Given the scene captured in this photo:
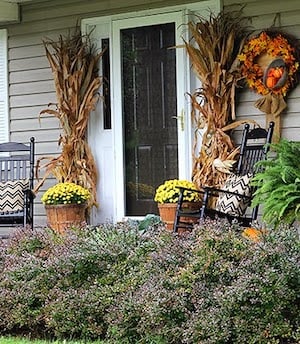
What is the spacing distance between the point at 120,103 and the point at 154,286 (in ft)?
11.1

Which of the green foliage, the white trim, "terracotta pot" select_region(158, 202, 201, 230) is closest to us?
the green foliage

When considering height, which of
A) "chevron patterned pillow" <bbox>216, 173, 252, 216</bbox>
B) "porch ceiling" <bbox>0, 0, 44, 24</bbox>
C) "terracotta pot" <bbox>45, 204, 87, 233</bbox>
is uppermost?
"porch ceiling" <bbox>0, 0, 44, 24</bbox>

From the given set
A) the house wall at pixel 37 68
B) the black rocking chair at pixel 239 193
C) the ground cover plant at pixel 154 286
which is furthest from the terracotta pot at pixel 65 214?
the ground cover plant at pixel 154 286

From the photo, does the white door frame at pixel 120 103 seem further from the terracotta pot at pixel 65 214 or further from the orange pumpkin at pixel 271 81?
the orange pumpkin at pixel 271 81

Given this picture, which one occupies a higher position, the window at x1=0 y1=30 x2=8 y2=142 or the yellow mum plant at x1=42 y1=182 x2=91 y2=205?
the window at x1=0 y1=30 x2=8 y2=142

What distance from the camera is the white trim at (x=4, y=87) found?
24.2 feet

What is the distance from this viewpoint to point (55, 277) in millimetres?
3963

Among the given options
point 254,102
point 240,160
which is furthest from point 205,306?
point 254,102

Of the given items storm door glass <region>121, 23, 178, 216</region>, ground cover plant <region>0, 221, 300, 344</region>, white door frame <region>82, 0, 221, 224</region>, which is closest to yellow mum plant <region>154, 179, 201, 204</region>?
white door frame <region>82, 0, 221, 224</region>

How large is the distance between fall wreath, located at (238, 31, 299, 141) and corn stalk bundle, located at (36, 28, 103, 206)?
1563mm

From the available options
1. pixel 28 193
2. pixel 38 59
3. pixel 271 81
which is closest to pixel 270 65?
pixel 271 81

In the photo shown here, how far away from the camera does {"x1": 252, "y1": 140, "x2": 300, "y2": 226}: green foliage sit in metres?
4.98

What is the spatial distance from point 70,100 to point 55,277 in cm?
314

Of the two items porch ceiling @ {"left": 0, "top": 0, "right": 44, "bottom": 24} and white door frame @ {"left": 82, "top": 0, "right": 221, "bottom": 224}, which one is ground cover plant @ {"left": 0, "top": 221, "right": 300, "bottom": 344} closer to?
white door frame @ {"left": 82, "top": 0, "right": 221, "bottom": 224}
